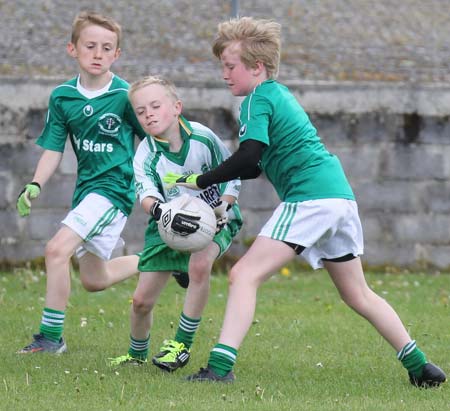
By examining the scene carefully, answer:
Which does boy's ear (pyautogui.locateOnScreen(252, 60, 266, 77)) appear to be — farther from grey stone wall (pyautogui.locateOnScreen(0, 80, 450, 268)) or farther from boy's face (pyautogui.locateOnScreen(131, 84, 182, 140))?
grey stone wall (pyautogui.locateOnScreen(0, 80, 450, 268))

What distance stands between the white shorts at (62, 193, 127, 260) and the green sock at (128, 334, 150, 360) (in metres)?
0.76

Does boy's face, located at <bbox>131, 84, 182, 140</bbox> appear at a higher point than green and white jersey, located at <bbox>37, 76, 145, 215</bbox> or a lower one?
higher

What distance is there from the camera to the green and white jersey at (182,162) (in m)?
6.32

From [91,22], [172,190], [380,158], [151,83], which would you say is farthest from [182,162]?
[380,158]

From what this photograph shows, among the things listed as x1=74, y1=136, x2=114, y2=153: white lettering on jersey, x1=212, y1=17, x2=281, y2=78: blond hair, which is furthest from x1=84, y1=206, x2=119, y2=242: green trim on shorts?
x1=212, y1=17, x2=281, y2=78: blond hair

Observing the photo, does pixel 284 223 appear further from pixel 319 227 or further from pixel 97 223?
pixel 97 223

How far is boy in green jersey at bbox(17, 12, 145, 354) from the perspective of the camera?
7039 millimetres

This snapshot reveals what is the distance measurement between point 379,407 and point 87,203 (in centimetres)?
258

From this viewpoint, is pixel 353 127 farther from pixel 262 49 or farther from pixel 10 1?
pixel 262 49

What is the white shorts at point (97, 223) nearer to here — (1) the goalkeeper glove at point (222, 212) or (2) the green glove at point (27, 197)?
(2) the green glove at point (27, 197)

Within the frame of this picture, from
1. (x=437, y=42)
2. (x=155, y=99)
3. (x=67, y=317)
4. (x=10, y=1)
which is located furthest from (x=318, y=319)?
(x=10, y=1)

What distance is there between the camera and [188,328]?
21.3 feet

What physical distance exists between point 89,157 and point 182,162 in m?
1.10

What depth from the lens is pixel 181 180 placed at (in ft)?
19.6
